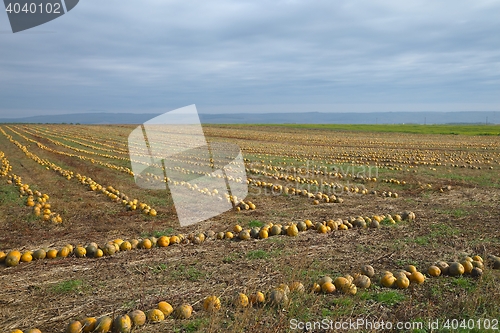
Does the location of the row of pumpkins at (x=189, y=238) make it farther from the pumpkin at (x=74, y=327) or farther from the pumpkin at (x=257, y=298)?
the pumpkin at (x=257, y=298)

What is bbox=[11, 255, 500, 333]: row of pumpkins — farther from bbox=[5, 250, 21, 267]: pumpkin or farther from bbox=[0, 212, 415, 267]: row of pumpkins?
bbox=[5, 250, 21, 267]: pumpkin

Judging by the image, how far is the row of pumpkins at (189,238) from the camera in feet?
24.2

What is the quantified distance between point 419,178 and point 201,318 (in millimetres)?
15304

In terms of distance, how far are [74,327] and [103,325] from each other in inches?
13.2

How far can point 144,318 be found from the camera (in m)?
4.75

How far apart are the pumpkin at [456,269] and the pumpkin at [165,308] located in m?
4.55

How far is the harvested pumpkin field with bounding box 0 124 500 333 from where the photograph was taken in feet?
16.0

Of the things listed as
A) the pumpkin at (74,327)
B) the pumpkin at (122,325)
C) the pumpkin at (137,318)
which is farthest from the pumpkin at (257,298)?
the pumpkin at (74,327)

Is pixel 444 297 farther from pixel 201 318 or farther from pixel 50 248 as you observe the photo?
pixel 50 248

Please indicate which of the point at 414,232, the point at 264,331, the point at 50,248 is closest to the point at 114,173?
the point at 50,248

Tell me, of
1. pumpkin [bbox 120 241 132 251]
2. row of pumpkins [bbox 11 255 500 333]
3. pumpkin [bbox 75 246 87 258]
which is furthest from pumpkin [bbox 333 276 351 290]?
pumpkin [bbox 75 246 87 258]

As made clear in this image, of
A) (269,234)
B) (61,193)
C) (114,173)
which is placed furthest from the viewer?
(114,173)

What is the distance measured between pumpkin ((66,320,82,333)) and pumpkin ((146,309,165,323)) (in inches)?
31.3

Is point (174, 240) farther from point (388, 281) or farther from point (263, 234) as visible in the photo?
point (388, 281)
